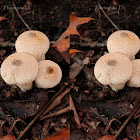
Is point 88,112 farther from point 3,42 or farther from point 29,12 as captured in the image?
point 29,12

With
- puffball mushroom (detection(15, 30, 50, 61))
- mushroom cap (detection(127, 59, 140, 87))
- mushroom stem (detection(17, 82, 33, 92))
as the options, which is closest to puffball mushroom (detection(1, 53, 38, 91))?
mushroom stem (detection(17, 82, 33, 92))

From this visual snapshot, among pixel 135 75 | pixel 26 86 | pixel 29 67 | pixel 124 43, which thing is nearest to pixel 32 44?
pixel 29 67

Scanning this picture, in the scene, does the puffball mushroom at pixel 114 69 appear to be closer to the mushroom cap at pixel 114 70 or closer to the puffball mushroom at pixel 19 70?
the mushroom cap at pixel 114 70

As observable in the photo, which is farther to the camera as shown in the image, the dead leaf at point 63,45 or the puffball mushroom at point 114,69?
the dead leaf at point 63,45

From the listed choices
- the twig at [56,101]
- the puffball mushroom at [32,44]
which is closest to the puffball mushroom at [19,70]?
the puffball mushroom at [32,44]

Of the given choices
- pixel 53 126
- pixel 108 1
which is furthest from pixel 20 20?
pixel 53 126

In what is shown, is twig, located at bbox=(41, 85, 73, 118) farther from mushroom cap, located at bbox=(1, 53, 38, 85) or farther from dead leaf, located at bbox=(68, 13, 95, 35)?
dead leaf, located at bbox=(68, 13, 95, 35)
